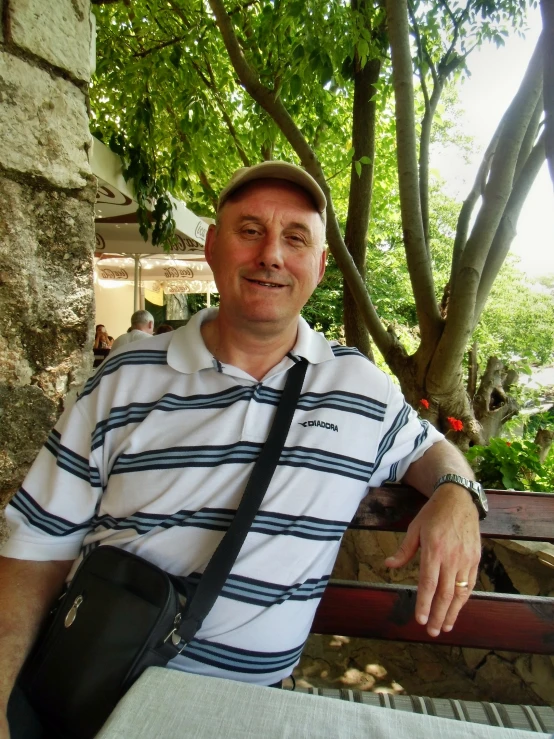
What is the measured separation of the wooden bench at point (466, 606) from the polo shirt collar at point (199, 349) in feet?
1.49

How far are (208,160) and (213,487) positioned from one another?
5291mm

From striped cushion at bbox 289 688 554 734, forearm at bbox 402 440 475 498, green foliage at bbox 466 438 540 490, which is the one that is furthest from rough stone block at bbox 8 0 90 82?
green foliage at bbox 466 438 540 490

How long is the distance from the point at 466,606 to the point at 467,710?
0.30 meters

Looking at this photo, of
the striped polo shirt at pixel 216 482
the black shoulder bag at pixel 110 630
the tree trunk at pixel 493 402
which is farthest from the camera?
the tree trunk at pixel 493 402

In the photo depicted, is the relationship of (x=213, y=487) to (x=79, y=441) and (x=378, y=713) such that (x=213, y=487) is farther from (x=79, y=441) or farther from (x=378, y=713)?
(x=378, y=713)

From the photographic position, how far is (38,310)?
1.82 m

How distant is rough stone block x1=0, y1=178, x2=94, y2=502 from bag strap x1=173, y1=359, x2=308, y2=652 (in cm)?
95

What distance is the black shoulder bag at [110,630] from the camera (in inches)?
42.0

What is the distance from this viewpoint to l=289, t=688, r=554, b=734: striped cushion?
4.87ft

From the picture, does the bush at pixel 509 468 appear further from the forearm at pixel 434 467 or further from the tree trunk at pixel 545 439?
the forearm at pixel 434 467

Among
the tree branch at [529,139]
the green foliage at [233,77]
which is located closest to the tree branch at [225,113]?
the green foliage at [233,77]

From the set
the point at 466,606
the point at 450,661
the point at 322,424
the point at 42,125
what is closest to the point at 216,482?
the point at 322,424

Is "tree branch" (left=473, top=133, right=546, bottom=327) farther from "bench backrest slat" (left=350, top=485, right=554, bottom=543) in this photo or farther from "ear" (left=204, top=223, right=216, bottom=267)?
"ear" (left=204, top=223, right=216, bottom=267)

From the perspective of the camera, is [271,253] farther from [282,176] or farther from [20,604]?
[20,604]
